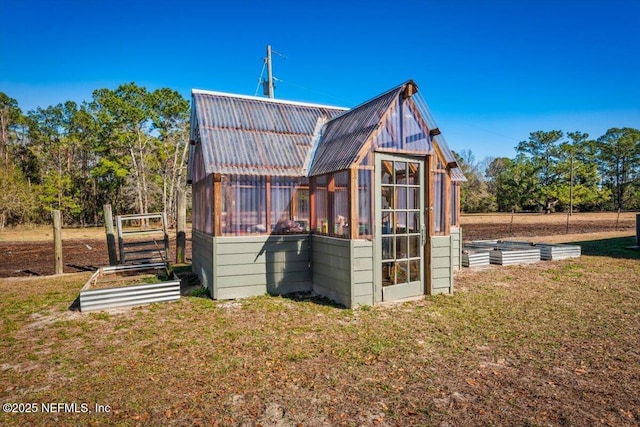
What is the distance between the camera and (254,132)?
30.8 ft

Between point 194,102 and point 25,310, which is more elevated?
point 194,102

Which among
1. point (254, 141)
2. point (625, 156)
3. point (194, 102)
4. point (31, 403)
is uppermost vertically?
point (625, 156)

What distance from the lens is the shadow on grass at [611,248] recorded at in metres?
14.1

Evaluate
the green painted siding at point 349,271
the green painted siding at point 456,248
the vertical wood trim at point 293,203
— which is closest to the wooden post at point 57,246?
the vertical wood trim at point 293,203

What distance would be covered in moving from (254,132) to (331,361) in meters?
6.11

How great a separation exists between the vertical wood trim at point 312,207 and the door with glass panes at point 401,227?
1587 mm

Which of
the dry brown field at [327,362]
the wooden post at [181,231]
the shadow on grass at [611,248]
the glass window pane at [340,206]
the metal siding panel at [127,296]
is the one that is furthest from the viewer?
the shadow on grass at [611,248]

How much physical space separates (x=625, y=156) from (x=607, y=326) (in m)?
70.5

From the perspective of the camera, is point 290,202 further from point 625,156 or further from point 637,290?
point 625,156

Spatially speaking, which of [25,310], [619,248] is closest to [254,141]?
[25,310]

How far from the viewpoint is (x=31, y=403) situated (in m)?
4.02

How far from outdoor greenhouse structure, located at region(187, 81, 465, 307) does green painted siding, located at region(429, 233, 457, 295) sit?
0.02 m

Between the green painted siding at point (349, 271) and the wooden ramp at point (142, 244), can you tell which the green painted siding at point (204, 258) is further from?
the green painted siding at point (349, 271)

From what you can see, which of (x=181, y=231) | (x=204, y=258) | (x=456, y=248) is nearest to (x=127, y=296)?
(x=204, y=258)
